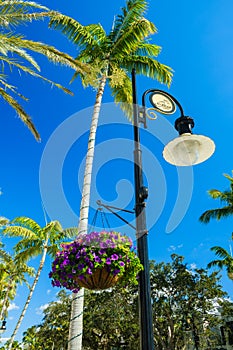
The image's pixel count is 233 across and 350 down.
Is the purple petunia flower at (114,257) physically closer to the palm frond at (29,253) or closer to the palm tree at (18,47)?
the palm tree at (18,47)

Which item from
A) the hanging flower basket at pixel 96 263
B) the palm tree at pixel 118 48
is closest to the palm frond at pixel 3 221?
the palm tree at pixel 118 48

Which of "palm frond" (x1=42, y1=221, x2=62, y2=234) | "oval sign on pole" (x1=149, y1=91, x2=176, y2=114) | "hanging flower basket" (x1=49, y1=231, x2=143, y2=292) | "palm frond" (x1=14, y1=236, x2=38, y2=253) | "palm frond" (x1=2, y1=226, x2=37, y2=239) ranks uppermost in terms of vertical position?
"palm frond" (x1=42, y1=221, x2=62, y2=234)

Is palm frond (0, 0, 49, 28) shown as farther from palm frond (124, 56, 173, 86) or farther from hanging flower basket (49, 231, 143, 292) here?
hanging flower basket (49, 231, 143, 292)

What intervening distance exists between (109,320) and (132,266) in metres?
18.9

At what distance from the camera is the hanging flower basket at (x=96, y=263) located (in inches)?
107

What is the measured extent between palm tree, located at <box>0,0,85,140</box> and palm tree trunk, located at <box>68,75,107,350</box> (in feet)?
4.10

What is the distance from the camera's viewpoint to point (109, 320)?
19453 millimetres

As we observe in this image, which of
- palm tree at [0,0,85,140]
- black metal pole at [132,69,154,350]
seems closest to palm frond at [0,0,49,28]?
palm tree at [0,0,85,140]

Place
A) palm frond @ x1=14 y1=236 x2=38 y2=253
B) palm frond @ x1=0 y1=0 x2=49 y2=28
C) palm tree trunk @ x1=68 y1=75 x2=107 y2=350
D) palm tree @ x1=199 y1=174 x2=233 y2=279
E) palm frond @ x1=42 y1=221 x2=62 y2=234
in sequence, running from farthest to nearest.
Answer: palm tree @ x1=199 y1=174 x2=233 y2=279
palm frond @ x1=42 y1=221 x2=62 y2=234
palm frond @ x1=14 y1=236 x2=38 y2=253
palm frond @ x1=0 y1=0 x2=49 y2=28
palm tree trunk @ x1=68 y1=75 x2=107 y2=350

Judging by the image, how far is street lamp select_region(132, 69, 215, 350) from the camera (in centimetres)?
212

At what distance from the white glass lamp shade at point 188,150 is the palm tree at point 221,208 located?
16994 mm

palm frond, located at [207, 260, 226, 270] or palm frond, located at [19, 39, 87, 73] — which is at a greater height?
palm frond, located at [19, 39, 87, 73]

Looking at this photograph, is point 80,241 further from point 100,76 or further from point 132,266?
point 100,76

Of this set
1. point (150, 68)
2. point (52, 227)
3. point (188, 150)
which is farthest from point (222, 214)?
point (188, 150)
